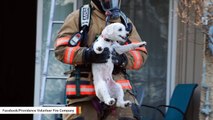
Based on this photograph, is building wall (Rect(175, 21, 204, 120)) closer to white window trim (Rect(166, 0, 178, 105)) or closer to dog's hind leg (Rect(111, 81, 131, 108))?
white window trim (Rect(166, 0, 178, 105))

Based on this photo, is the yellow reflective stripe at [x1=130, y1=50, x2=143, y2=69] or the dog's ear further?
the yellow reflective stripe at [x1=130, y1=50, x2=143, y2=69]

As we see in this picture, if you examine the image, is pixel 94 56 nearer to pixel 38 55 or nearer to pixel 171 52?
pixel 38 55

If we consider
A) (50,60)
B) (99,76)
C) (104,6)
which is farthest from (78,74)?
(50,60)

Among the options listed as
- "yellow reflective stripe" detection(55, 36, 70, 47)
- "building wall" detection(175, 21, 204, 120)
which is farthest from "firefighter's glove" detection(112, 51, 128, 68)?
"building wall" detection(175, 21, 204, 120)

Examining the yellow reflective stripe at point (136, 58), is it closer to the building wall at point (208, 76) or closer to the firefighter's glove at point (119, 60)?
the firefighter's glove at point (119, 60)

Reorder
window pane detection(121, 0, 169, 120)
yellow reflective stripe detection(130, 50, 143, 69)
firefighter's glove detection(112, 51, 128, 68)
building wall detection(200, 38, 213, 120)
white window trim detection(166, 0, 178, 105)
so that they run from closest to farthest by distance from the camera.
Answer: firefighter's glove detection(112, 51, 128, 68) → yellow reflective stripe detection(130, 50, 143, 69) → building wall detection(200, 38, 213, 120) → white window trim detection(166, 0, 178, 105) → window pane detection(121, 0, 169, 120)

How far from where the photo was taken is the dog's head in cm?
431

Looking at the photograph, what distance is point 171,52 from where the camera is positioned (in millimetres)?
7707

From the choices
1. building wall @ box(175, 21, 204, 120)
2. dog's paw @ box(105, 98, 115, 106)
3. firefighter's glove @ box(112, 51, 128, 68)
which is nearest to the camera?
dog's paw @ box(105, 98, 115, 106)

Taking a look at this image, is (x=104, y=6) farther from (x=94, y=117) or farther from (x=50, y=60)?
(x=50, y=60)

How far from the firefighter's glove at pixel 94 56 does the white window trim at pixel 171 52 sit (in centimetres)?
341

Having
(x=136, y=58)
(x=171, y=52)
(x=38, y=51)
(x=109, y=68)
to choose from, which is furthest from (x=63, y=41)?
(x=171, y=52)

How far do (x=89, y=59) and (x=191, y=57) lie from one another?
11.2ft

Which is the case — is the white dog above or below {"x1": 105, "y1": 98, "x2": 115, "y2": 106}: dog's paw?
above
